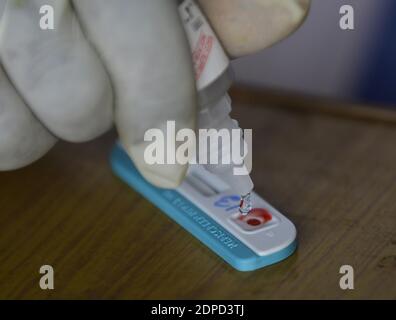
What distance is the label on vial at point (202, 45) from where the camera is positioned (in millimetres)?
409

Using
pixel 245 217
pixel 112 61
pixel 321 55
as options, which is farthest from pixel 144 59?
pixel 321 55

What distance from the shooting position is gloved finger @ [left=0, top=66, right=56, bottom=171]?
0.41 meters

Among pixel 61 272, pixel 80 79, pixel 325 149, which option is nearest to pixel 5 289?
pixel 61 272

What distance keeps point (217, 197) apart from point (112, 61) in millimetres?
147

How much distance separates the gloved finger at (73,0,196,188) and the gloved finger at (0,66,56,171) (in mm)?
45

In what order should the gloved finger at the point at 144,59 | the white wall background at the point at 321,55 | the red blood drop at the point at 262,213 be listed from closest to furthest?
the gloved finger at the point at 144,59 → the red blood drop at the point at 262,213 → the white wall background at the point at 321,55

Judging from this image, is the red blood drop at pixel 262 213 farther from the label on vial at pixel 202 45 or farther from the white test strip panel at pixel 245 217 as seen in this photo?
the label on vial at pixel 202 45

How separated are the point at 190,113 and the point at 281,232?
108 millimetres

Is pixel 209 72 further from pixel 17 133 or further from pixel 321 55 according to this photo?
pixel 321 55

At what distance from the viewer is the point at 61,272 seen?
0.47 meters

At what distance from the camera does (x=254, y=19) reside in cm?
41

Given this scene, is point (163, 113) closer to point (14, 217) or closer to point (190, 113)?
point (190, 113)

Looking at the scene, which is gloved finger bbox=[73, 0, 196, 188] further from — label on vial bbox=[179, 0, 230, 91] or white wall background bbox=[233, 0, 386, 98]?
white wall background bbox=[233, 0, 386, 98]

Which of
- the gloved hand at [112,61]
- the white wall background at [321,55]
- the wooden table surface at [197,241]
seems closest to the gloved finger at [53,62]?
the gloved hand at [112,61]
